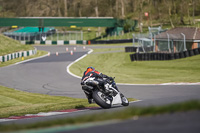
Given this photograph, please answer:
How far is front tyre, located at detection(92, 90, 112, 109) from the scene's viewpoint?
1181 cm

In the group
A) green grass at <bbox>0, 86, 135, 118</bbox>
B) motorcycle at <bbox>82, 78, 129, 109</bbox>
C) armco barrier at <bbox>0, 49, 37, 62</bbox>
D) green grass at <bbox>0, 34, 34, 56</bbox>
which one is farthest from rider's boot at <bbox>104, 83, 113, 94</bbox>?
green grass at <bbox>0, 34, 34, 56</bbox>

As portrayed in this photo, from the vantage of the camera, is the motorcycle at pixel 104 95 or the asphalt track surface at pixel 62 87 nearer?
the motorcycle at pixel 104 95

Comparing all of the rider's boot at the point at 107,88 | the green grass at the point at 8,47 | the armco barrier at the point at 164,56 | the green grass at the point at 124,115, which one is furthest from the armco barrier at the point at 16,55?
the green grass at the point at 124,115

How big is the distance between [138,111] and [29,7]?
13867 cm

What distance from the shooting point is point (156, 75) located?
28625mm

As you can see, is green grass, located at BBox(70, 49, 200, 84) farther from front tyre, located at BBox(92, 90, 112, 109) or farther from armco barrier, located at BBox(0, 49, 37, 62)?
front tyre, located at BBox(92, 90, 112, 109)

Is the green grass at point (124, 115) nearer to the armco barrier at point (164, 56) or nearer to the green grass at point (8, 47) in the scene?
the armco barrier at point (164, 56)

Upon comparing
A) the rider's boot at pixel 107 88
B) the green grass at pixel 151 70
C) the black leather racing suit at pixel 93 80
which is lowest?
the green grass at pixel 151 70

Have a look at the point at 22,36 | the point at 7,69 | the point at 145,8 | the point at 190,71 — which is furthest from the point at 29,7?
the point at 190,71

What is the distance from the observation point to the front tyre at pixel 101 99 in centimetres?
1181

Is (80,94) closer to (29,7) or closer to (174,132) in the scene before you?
(174,132)

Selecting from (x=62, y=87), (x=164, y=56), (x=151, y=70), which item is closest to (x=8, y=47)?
(x=164, y=56)

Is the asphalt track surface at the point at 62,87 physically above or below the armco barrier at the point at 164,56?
below

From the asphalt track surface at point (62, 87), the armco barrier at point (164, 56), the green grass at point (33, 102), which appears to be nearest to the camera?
the asphalt track surface at point (62, 87)
